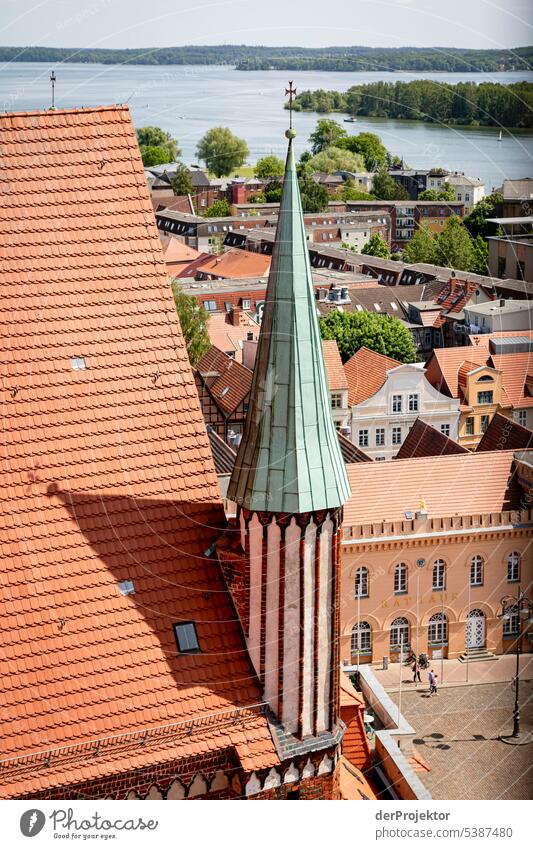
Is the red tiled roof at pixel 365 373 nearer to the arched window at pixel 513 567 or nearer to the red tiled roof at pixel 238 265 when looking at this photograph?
the arched window at pixel 513 567

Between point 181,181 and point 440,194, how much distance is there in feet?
47.3

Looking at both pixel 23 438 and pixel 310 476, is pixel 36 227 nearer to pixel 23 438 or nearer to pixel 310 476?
pixel 23 438

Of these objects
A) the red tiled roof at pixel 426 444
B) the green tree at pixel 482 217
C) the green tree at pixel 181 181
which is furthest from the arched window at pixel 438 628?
the green tree at pixel 181 181

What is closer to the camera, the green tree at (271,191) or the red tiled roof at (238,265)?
the red tiled roof at (238,265)

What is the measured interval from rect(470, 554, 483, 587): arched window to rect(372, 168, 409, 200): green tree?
41.2 meters

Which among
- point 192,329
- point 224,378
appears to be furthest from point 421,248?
point 224,378

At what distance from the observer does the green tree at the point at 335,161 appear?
2267 inches

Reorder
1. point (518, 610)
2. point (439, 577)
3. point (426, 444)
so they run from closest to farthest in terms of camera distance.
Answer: point (518, 610)
point (439, 577)
point (426, 444)

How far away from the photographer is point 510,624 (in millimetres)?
23609

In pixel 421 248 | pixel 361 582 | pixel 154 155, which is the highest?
pixel 154 155

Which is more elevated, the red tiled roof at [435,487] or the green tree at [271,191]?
the red tiled roof at [435,487]

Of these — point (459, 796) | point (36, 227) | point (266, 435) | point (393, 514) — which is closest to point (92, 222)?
point (36, 227)

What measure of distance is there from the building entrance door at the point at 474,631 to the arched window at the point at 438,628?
38 centimetres

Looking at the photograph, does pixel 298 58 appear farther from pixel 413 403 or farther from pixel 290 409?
pixel 413 403
